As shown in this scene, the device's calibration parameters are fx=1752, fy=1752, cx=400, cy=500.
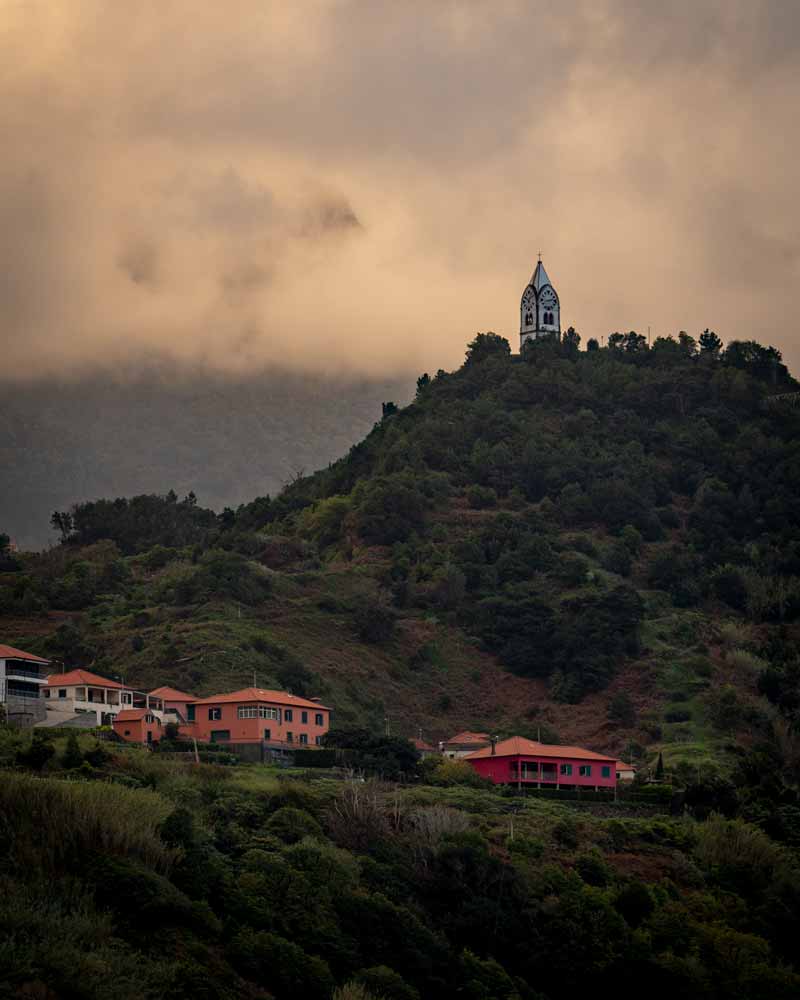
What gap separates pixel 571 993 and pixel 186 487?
12062 centimetres

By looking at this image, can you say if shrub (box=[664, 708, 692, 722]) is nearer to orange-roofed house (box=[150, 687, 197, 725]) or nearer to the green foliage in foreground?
the green foliage in foreground

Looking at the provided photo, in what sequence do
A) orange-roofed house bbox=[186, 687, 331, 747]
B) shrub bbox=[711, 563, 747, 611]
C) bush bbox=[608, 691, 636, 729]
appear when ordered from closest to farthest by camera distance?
orange-roofed house bbox=[186, 687, 331, 747] → bush bbox=[608, 691, 636, 729] → shrub bbox=[711, 563, 747, 611]

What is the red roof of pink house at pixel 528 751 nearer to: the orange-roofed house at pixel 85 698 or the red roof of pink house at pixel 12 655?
the orange-roofed house at pixel 85 698

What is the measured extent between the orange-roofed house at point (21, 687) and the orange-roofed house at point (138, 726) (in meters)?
3.26

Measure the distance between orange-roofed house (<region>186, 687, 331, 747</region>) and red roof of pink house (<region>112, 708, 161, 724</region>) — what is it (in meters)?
2.41

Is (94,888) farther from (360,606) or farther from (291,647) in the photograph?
(360,606)

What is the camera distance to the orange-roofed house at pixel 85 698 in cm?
7229

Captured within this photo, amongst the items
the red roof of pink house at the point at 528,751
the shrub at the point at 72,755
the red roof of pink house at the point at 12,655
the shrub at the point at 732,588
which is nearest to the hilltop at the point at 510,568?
the shrub at the point at 732,588

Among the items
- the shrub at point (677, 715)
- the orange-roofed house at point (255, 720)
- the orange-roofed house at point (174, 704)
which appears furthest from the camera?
the shrub at point (677, 715)

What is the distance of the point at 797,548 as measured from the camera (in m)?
115

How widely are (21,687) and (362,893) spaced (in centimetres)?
2635

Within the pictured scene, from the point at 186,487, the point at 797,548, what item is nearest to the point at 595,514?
the point at 797,548

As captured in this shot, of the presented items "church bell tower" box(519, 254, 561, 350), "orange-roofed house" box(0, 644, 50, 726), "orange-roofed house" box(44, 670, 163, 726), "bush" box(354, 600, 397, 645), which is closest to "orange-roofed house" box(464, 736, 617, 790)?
"orange-roofed house" box(44, 670, 163, 726)

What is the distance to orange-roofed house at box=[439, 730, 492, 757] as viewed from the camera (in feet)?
265
